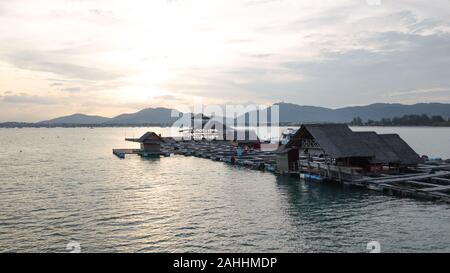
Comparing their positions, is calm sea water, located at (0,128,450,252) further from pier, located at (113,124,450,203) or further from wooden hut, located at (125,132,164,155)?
wooden hut, located at (125,132,164,155)

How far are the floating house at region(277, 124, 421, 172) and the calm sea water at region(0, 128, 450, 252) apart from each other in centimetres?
397

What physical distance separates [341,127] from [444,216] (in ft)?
59.1

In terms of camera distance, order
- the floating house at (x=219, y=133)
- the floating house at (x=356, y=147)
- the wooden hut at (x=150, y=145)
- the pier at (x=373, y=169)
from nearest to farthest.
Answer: the pier at (x=373, y=169), the floating house at (x=356, y=147), the wooden hut at (x=150, y=145), the floating house at (x=219, y=133)

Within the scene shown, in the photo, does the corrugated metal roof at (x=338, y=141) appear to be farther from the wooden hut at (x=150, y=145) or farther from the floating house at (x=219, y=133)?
the floating house at (x=219, y=133)

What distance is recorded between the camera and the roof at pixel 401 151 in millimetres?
39619

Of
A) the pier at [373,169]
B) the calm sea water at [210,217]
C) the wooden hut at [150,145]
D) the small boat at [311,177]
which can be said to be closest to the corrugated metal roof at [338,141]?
the pier at [373,169]

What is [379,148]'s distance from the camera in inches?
1558

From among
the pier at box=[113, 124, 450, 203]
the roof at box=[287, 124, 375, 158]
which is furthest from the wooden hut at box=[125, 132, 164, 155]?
the roof at box=[287, 124, 375, 158]

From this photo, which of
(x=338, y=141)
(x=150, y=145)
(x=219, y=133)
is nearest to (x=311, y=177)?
(x=338, y=141)

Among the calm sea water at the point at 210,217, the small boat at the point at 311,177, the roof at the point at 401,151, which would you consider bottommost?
the calm sea water at the point at 210,217

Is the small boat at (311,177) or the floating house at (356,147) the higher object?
the floating house at (356,147)

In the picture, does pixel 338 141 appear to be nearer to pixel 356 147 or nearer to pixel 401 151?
pixel 356 147

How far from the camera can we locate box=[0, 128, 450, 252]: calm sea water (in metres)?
19.4

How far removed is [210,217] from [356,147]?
20337 millimetres
